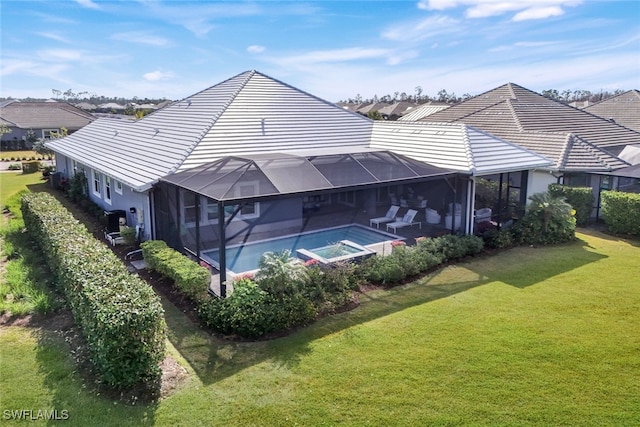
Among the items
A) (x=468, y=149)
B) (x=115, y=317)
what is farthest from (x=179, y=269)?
(x=468, y=149)

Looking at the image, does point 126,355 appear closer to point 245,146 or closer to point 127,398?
point 127,398

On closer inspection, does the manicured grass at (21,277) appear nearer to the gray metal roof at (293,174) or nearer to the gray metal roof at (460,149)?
the gray metal roof at (293,174)

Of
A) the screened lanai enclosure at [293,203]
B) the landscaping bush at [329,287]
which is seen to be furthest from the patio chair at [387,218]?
the landscaping bush at [329,287]

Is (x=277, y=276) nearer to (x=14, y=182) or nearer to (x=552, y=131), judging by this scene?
(x=552, y=131)

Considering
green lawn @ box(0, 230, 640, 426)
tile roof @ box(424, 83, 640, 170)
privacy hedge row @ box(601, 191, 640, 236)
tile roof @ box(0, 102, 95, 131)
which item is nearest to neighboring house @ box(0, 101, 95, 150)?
tile roof @ box(0, 102, 95, 131)

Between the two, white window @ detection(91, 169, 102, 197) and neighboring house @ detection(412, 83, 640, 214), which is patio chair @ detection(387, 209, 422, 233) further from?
white window @ detection(91, 169, 102, 197)
